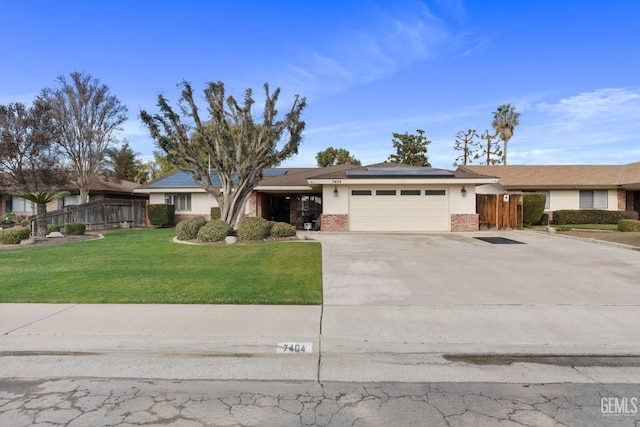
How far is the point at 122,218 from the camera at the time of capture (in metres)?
23.0

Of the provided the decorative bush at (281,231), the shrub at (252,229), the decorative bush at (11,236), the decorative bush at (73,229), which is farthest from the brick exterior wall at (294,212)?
the decorative bush at (11,236)

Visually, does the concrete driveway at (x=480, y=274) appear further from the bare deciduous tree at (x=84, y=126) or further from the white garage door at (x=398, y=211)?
the bare deciduous tree at (x=84, y=126)

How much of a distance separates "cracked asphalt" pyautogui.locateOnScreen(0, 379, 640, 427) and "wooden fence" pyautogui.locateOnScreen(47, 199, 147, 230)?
18434mm

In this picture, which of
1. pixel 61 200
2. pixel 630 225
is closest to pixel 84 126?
pixel 61 200

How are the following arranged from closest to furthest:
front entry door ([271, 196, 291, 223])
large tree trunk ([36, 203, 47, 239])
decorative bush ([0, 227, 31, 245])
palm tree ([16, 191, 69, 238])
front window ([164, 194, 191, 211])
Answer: decorative bush ([0, 227, 31, 245]), palm tree ([16, 191, 69, 238]), large tree trunk ([36, 203, 47, 239]), front window ([164, 194, 191, 211]), front entry door ([271, 196, 291, 223])

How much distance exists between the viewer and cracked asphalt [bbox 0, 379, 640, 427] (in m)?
3.08

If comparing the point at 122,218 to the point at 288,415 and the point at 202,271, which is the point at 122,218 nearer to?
the point at 202,271

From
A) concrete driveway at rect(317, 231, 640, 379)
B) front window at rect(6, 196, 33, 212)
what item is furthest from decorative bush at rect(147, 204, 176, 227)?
concrete driveway at rect(317, 231, 640, 379)

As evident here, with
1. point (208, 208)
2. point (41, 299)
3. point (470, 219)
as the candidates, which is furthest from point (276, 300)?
point (208, 208)

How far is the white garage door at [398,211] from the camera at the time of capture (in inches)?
779

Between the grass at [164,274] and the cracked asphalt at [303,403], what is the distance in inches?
106

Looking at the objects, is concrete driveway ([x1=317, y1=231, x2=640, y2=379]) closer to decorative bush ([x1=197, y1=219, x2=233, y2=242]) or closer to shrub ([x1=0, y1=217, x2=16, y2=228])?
decorative bush ([x1=197, y1=219, x2=233, y2=242])

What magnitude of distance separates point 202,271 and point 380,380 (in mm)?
6057

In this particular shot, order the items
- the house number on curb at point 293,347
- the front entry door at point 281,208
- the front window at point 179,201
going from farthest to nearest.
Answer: the front entry door at point 281,208 < the front window at point 179,201 < the house number on curb at point 293,347
